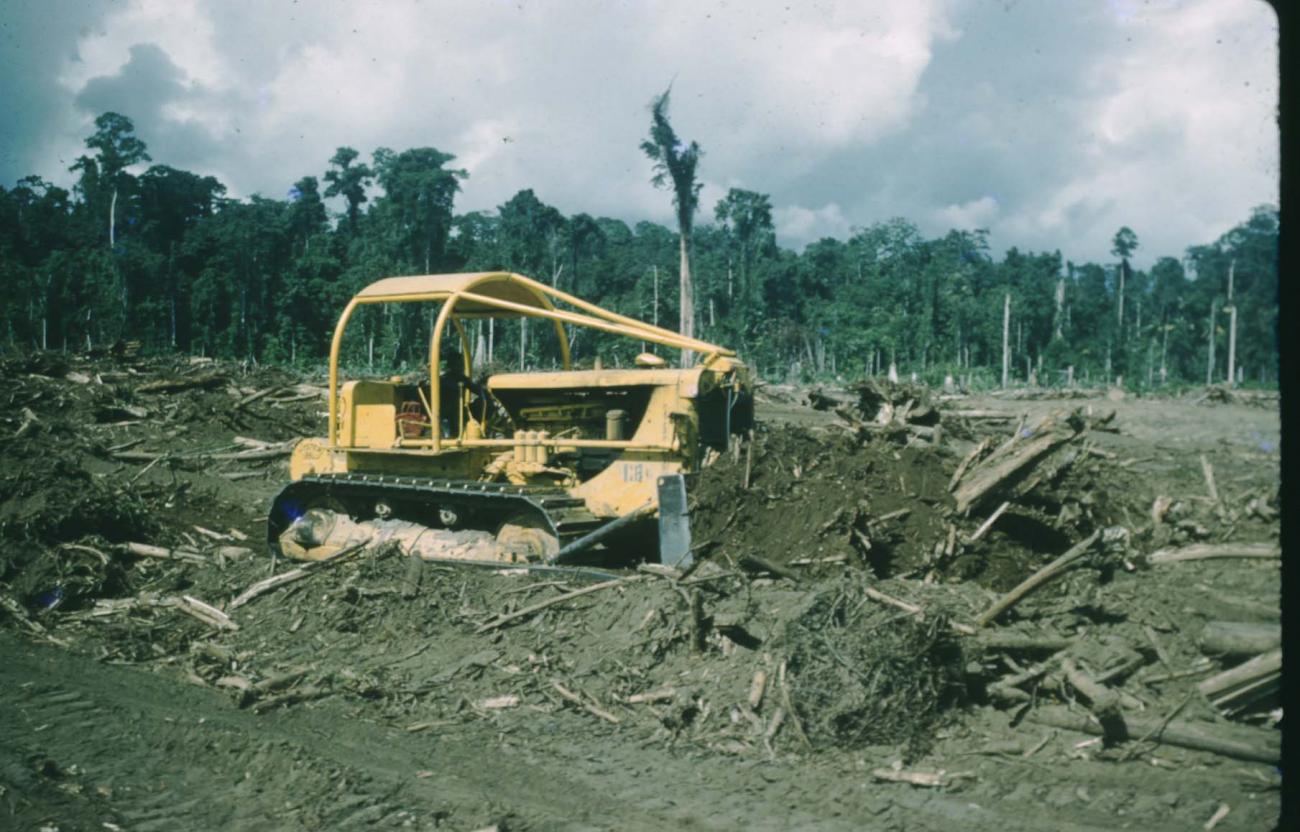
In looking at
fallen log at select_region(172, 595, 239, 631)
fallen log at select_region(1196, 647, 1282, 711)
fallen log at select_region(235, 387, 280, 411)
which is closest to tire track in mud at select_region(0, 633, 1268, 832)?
fallen log at select_region(1196, 647, 1282, 711)

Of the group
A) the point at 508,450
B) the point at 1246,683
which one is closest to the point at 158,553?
the point at 508,450

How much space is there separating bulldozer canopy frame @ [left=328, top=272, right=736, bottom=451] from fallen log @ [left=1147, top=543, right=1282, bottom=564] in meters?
3.83

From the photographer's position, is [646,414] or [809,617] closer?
[809,617]

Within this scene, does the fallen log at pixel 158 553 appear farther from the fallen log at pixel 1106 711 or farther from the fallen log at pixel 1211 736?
the fallen log at pixel 1211 736

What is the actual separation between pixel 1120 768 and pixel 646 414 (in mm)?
5152

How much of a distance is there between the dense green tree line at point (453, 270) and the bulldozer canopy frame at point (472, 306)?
32462 millimetres

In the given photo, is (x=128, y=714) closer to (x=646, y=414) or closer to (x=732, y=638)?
(x=732, y=638)

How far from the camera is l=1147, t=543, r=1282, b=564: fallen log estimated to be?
587cm

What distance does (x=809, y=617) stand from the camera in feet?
17.1

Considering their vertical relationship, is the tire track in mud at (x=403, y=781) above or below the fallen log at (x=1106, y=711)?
below

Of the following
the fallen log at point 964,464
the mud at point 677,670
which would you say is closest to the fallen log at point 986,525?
the mud at point 677,670

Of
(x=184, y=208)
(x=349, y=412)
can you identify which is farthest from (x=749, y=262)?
(x=349, y=412)

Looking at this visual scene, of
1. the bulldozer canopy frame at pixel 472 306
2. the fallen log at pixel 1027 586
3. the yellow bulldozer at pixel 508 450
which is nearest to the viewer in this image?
the fallen log at pixel 1027 586

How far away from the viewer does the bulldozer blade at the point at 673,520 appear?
7742mm
